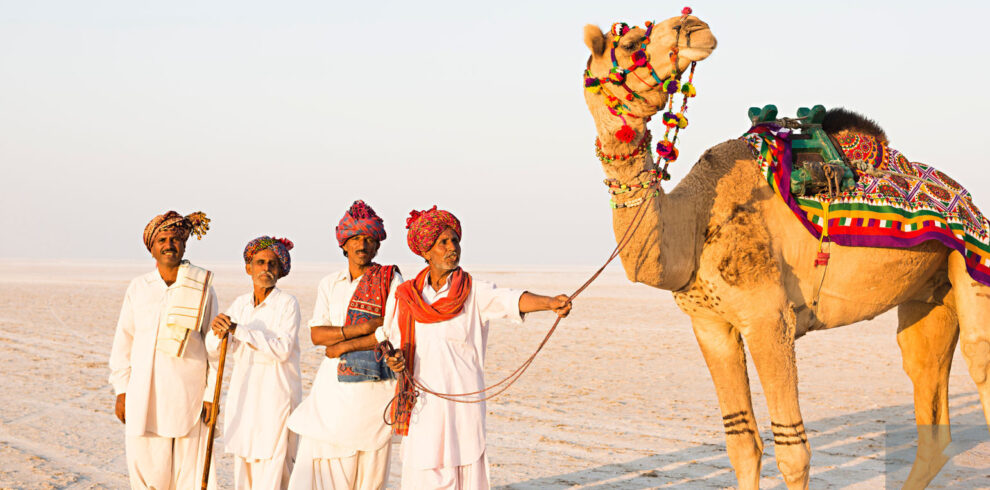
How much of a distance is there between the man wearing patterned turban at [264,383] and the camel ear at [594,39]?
2.29 meters

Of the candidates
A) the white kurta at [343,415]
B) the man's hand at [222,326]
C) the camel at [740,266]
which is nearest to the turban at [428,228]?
the white kurta at [343,415]

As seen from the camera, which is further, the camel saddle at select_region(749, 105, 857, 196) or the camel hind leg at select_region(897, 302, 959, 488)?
the camel hind leg at select_region(897, 302, 959, 488)

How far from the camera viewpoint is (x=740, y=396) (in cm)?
613

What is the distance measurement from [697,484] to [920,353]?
2.06 metres

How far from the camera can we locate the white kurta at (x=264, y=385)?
5832 millimetres

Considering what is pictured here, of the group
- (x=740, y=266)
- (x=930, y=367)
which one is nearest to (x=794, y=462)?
(x=740, y=266)

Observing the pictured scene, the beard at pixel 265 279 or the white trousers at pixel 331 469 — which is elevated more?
the beard at pixel 265 279

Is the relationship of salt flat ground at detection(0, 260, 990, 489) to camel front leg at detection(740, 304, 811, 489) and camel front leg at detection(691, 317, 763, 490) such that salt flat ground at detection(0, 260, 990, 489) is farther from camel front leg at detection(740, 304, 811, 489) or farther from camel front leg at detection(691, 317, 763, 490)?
camel front leg at detection(740, 304, 811, 489)

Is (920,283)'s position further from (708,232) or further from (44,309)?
(44,309)

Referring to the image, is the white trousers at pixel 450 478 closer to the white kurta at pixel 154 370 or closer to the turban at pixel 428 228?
the turban at pixel 428 228

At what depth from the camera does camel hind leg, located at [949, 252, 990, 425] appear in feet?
21.3

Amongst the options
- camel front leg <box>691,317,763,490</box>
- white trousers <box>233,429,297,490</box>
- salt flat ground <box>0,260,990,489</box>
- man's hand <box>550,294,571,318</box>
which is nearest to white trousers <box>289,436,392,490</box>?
white trousers <box>233,429,297,490</box>

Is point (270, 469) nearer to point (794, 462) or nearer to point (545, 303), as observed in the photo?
point (545, 303)

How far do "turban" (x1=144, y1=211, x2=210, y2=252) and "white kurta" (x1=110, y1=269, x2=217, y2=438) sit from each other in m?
0.28
